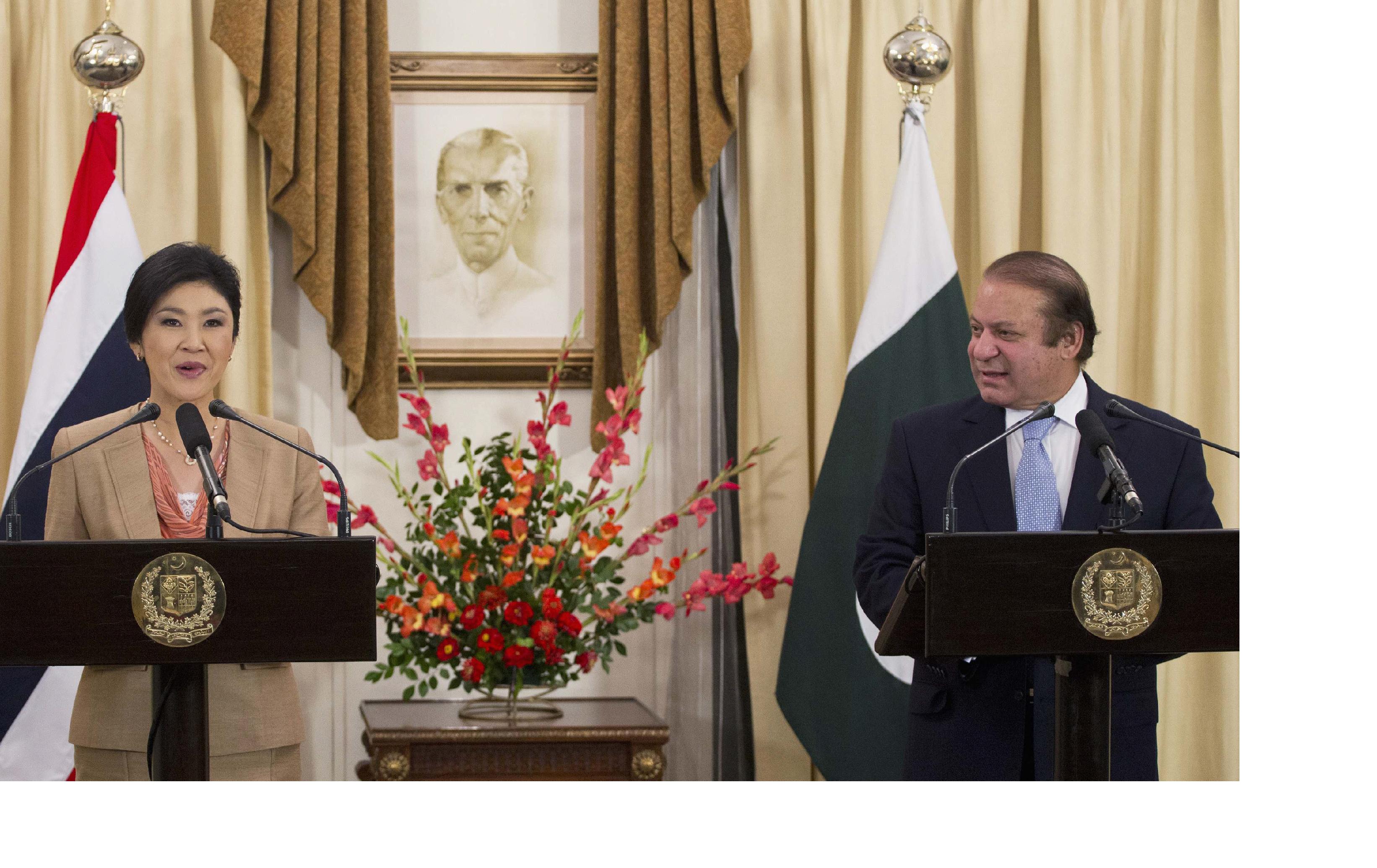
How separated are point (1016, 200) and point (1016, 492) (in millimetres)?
1538

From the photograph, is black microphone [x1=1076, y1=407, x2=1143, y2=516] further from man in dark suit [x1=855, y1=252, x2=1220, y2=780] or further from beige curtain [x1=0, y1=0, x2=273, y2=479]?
beige curtain [x1=0, y1=0, x2=273, y2=479]

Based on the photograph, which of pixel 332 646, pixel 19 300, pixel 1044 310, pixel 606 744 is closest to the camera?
pixel 332 646

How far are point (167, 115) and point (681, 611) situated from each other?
1941 mm

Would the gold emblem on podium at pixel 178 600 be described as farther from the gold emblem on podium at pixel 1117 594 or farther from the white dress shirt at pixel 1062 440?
the white dress shirt at pixel 1062 440

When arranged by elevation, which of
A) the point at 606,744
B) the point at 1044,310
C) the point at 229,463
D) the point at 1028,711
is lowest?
the point at 606,744

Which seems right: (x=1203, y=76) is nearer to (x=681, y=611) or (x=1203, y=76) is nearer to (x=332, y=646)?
(x=681, y=611)

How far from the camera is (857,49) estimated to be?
11.5 feet

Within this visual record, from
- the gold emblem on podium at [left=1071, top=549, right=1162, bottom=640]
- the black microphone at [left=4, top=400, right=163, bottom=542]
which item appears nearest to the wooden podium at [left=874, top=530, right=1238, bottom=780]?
the gold emblem on podium at [left=1071, top=549, right=1162, bottom=640]

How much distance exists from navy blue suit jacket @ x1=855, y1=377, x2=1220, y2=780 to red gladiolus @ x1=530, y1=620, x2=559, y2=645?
0.83 metres

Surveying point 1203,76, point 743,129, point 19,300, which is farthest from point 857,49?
point 19,300

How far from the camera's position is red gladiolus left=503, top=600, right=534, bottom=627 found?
2781mm

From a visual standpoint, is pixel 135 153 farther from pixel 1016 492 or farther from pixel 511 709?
pixel 1016 492

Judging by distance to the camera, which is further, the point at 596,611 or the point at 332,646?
the point at 596,611

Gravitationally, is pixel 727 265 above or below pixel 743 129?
below
